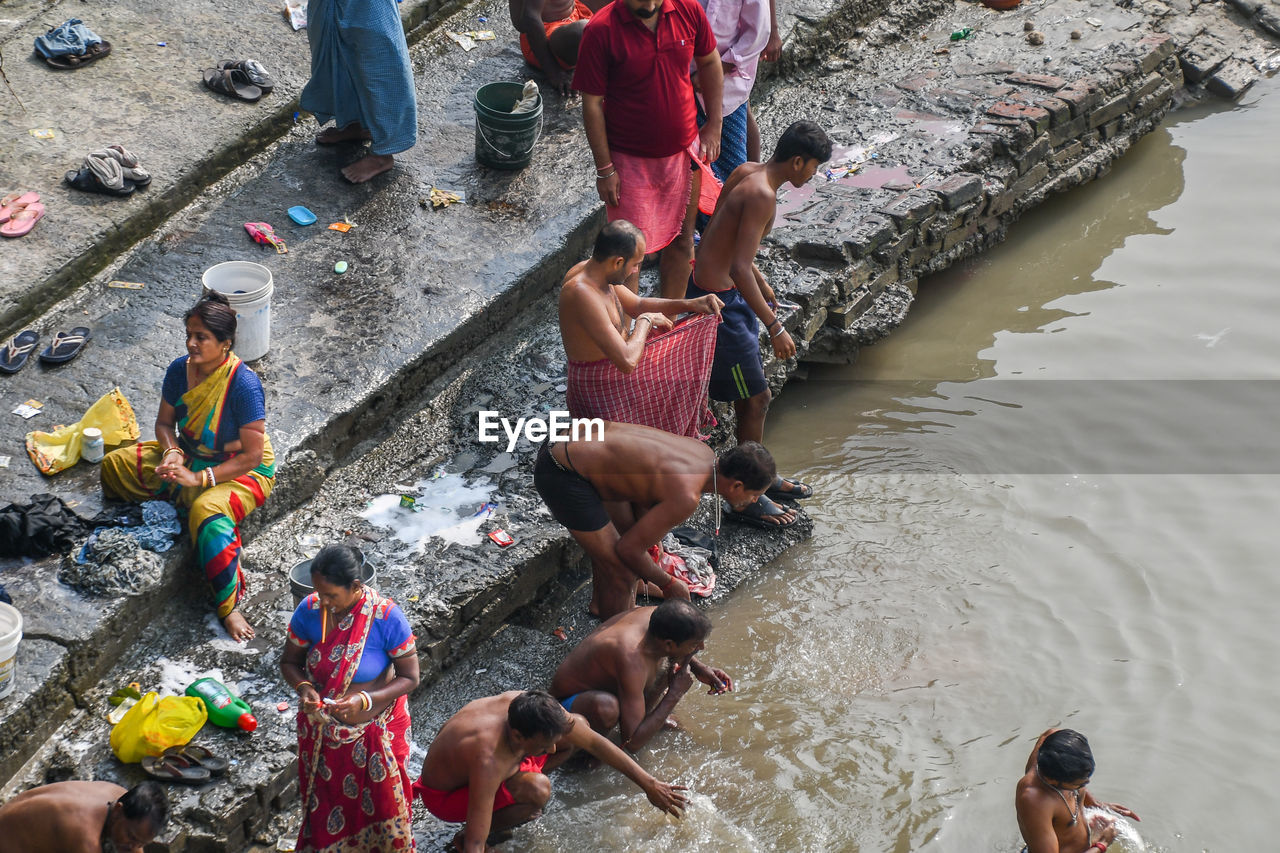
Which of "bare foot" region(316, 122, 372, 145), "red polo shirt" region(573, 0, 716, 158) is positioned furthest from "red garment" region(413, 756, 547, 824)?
"bare foot" region(316, 122, 372, 145)

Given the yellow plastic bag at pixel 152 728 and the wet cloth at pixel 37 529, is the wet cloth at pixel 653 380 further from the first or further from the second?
the wet cloth at pixel 37 529

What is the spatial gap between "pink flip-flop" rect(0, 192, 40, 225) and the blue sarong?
1459mm

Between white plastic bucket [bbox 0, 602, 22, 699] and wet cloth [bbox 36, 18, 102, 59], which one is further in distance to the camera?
wet cloth [bbox 36, 18, 102, 59]

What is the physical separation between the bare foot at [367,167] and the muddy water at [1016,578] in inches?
101

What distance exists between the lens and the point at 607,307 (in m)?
Answer: 4.58

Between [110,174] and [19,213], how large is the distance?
46 cm

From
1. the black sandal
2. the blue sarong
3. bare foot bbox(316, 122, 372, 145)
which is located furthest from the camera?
the black sandal

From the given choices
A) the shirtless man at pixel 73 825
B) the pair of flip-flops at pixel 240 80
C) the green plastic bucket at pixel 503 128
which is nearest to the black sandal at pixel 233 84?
the pair of flip-flops at pixel 240 80

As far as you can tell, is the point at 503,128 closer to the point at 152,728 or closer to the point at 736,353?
the point at 736,353

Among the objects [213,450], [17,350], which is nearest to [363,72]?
[17,350]

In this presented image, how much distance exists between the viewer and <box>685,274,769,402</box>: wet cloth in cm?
534

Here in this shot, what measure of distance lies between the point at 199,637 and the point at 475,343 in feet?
6.64

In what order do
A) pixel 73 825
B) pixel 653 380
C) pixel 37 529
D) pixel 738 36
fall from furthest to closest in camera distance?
1. pixel 738 36
2. pixel 653 380
3. pixel 37 529
4. pixel 73 825

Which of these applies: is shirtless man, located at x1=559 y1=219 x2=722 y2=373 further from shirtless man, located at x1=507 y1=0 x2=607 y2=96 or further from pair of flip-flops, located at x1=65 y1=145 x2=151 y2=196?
shirtless man, located at x1=507 y1=0 x2=607 y2=96
